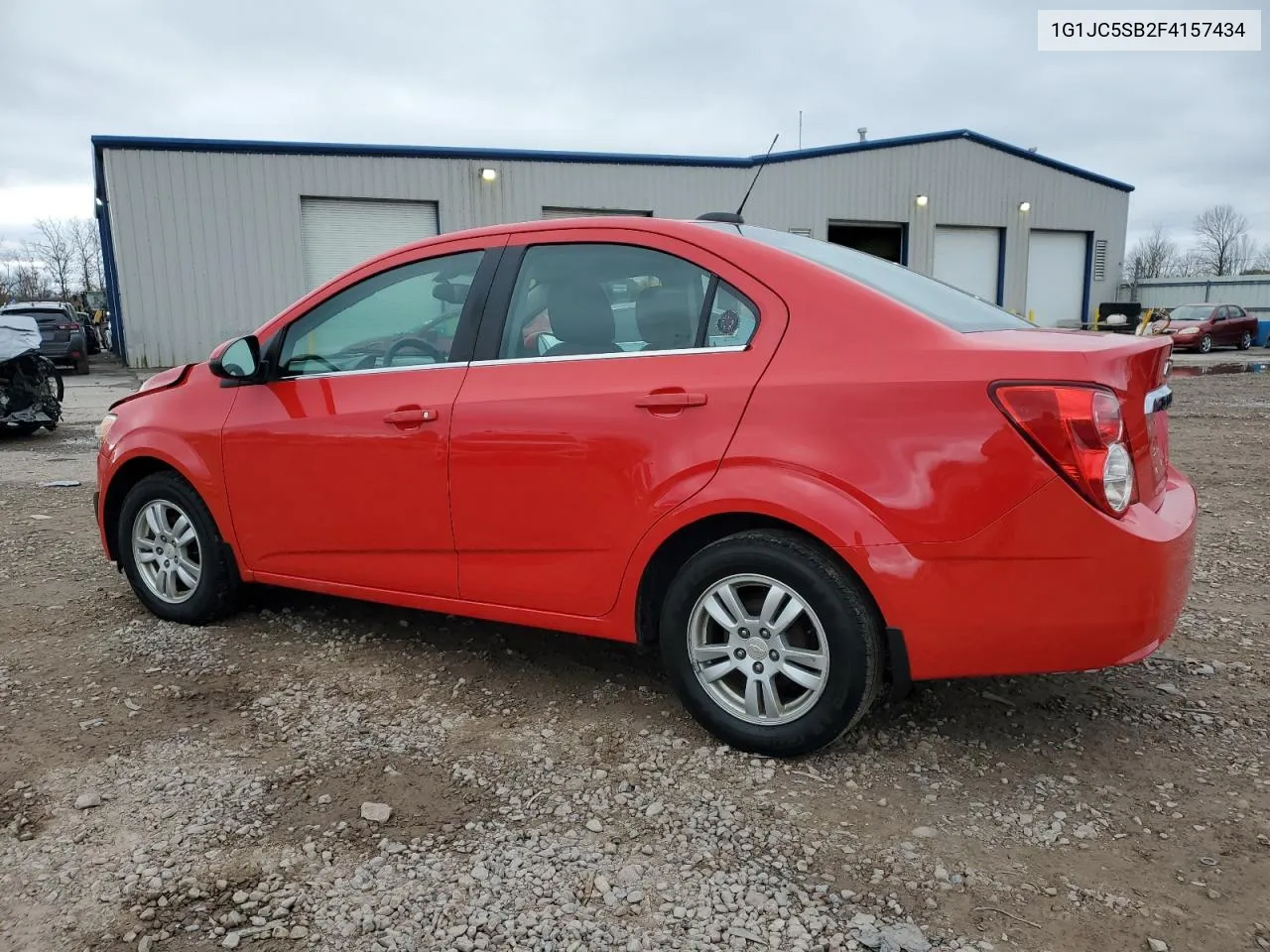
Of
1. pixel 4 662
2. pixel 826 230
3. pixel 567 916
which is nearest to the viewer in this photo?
pixel 567 916

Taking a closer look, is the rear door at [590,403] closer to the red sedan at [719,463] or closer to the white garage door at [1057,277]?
the red sedan at [719,463]

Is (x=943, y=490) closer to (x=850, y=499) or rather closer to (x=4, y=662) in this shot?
(x=850, y=499)

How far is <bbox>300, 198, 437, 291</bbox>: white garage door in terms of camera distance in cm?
2028

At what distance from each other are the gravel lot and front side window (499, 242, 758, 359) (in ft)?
4.08

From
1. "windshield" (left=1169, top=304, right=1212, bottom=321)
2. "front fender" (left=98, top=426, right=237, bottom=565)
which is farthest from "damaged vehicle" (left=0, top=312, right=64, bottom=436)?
"windshield" (left=1169, top=304, right=1212, bottom=321)

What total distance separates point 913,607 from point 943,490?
0.33m

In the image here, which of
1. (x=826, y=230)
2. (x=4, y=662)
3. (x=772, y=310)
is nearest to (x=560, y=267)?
(x=772, y=310)

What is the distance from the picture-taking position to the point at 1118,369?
250cm

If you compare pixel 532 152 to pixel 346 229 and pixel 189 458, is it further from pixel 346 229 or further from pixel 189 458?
pixel 189 458

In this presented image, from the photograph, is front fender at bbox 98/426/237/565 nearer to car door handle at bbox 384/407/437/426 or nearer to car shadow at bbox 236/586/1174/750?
car shadow at bbox 236/586/1174/750

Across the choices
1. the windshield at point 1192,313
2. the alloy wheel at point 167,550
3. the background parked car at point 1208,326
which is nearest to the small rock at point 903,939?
the alloy wheel at point 167,550

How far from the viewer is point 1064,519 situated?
2430mm

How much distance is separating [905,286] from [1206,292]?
41011 millimetres

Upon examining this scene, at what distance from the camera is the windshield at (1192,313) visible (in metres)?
28.7
